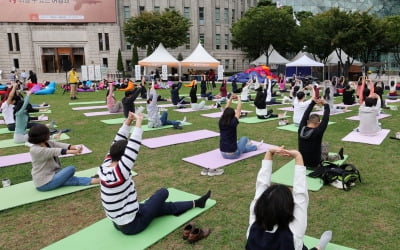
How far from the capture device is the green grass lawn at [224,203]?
151 inches

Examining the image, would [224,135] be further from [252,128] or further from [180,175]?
[252,128]

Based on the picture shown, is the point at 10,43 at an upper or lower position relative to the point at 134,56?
upper

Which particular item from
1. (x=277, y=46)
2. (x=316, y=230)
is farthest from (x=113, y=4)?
(x=316, y=230)

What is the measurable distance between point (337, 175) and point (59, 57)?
144 feet

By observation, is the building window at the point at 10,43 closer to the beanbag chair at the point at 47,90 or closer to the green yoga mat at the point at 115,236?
the beanbag chair at the point at 47,90

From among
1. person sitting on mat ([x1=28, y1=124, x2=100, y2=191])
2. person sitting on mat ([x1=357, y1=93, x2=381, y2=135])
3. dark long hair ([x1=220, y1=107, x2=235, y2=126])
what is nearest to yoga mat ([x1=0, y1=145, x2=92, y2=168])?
person sitting on mat ([x1=28, y1=124, x2=100, y2=191])

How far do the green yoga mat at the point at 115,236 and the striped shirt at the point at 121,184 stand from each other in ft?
0.87

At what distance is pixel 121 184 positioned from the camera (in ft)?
11.2

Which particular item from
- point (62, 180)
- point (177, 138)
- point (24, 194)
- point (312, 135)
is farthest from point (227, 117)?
point (24, 194)

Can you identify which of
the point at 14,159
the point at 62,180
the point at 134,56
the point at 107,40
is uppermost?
the point at 107,40

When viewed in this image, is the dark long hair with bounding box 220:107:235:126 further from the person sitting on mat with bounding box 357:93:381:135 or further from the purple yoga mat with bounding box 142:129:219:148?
the person sitting on mat with bounding box 357:93:381:135

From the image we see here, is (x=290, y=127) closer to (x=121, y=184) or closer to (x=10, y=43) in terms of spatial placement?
(x=121, y=184)

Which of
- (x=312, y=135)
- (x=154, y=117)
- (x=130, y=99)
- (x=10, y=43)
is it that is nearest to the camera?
A: (x=312, y=135)

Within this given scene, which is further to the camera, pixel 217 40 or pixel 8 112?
pixel 217 40
